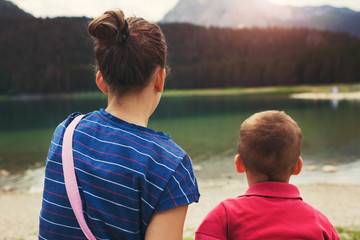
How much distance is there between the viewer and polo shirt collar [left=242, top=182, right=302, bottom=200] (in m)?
1.72

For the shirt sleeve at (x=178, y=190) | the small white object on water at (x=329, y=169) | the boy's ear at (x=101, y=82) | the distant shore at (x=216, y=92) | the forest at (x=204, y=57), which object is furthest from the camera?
the forest at (x=204, y=57)

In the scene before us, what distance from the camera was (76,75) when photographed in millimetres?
121625

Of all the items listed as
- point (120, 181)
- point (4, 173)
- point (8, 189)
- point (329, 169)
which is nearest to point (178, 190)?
point (120, 181)

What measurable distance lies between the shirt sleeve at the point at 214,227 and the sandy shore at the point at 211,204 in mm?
4587

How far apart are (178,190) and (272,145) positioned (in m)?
0.67

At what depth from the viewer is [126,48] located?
141cm

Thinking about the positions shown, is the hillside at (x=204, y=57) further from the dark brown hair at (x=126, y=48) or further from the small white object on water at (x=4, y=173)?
the dark brown hair at (x=126, y=48)

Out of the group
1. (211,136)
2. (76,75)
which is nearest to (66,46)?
(76,75)

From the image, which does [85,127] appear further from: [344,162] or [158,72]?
[344,162]

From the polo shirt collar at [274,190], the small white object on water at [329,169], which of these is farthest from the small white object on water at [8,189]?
the polo shirt collar at [274,190]

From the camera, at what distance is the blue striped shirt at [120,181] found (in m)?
1.30

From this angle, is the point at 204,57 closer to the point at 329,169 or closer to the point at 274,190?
the point at 329,169

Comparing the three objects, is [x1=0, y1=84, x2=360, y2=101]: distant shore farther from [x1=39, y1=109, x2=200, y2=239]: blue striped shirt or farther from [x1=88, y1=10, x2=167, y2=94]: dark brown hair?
[x1=39, y1=109, x2=200, y2=239]: blue striped shirt

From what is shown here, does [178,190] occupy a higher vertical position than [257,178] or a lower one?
higher
